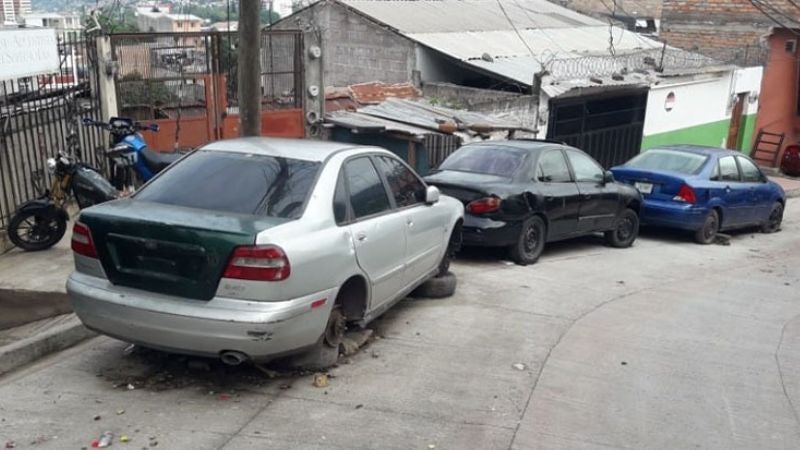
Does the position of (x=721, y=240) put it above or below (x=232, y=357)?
below

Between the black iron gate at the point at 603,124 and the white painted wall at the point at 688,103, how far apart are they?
62cm

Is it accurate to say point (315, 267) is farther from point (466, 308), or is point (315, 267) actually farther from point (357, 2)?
point (357, 2)

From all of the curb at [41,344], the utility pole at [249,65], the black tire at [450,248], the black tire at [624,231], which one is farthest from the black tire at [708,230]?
the curb at [41,344]

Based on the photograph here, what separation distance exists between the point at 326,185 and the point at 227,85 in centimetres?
843

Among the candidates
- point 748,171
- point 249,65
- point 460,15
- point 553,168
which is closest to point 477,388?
point 249,65

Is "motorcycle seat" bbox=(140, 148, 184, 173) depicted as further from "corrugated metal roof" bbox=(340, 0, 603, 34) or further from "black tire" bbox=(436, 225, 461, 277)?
"corrugated metal roof" bbox=(340, 0, 603, 34)

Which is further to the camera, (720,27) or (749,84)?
(720,27)

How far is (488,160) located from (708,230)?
5.86 metres

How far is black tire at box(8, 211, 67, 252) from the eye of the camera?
27.6 feet

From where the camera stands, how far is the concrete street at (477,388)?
4.90 metres

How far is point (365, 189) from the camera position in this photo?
6.33m

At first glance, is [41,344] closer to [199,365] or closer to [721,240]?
[199,365]

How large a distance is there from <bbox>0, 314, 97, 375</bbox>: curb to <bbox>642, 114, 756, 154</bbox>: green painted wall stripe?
18541 mm

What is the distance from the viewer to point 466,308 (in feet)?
26.2
